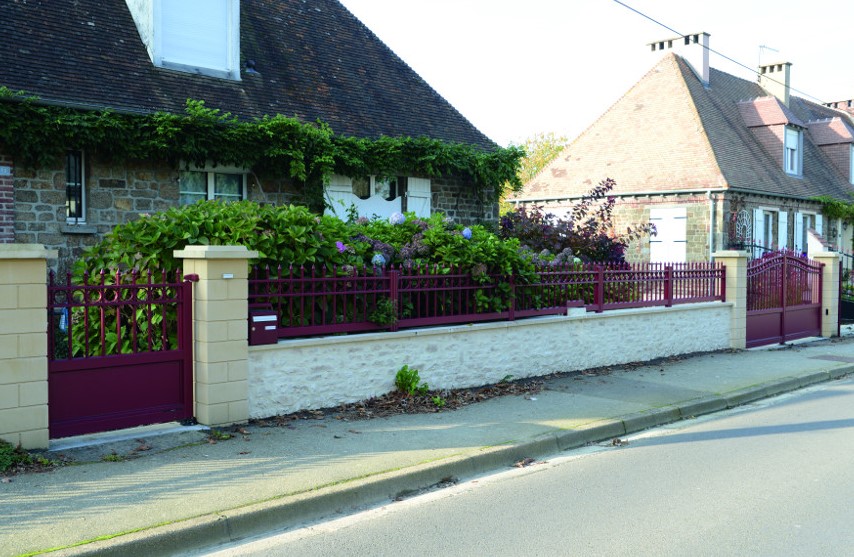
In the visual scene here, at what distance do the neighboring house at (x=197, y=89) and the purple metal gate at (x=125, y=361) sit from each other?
165 inches

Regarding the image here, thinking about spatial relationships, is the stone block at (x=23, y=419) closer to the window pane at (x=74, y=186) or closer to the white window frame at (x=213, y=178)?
the window pane at (x=74, y=186)

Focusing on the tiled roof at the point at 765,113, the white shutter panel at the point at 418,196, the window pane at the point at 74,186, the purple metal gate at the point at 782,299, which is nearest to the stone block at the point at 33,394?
the window pane at the point at 74,186

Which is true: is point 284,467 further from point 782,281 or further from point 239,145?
point 782,281

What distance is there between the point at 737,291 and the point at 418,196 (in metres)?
6.41

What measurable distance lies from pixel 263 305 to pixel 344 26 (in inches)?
453

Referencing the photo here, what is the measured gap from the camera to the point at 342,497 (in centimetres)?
563

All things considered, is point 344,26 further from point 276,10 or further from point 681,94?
point 681,94

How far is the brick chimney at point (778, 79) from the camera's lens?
31.6 m

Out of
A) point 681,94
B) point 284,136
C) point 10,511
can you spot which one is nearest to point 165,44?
point 284,136

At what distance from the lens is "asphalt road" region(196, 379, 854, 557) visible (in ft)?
16.0

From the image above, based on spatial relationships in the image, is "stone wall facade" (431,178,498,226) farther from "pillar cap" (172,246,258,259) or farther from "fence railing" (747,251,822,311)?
"pillar cap" (172,246,258,259)

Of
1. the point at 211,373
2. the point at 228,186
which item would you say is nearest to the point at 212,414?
the point at 211,373

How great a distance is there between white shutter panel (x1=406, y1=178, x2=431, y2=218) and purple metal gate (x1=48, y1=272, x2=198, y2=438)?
26.8 ft

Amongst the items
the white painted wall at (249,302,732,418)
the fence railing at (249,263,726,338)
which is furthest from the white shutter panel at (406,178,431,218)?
the white painted wall at (249,302,732,418)
